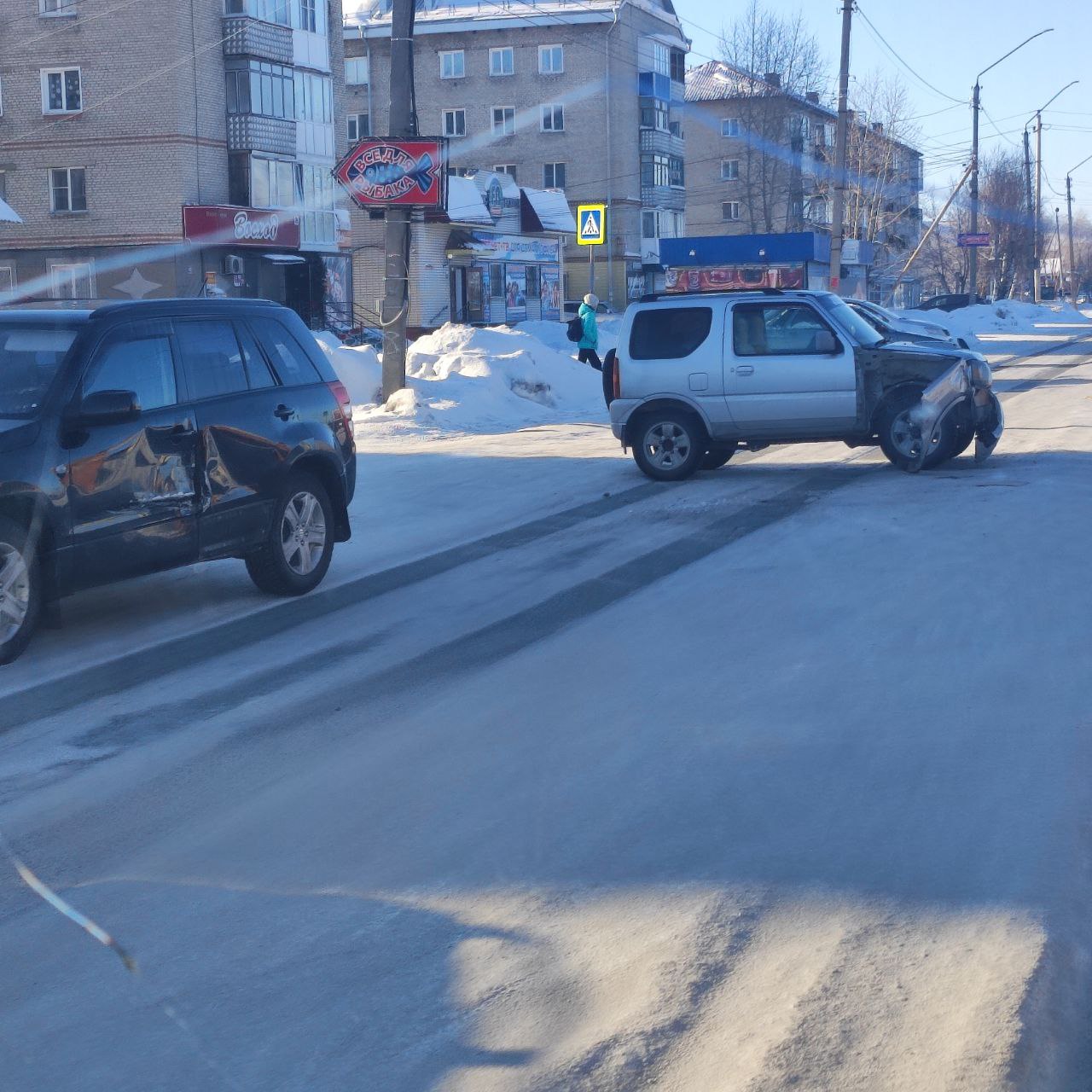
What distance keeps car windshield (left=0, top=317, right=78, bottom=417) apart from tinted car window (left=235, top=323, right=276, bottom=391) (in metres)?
1.29

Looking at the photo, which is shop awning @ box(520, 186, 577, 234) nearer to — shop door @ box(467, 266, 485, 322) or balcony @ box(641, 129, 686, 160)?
shop door @ box(467, 266, 485, 322)

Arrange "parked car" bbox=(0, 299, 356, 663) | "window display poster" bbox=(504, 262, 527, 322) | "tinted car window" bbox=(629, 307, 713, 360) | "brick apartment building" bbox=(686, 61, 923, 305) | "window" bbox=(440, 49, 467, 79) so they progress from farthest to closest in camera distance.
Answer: "window" bbox=(440, 49, 467, 79)
"brick apartment building" bbox=(686, 61, 923, 305)
"window display poster" bbox=(504, 262, 527, 322)
"tinted car window" bbox=(629, 307, 713, 360)
"parked car" bbox=(0, 299, 356, 663)

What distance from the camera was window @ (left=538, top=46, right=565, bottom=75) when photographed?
74.9 meters

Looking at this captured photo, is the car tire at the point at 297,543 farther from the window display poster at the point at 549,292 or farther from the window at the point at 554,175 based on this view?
the window at the point at 554,175

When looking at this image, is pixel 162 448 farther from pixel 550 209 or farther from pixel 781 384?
pixel 550 209

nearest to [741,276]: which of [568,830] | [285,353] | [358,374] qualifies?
[358,374]

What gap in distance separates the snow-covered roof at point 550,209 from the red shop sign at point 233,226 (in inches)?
580

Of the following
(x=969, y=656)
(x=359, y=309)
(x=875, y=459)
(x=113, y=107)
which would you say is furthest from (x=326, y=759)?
(x=359, y=309)

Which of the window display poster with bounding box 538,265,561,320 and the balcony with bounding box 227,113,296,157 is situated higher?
the balcony with bounding box 227,113,296,157

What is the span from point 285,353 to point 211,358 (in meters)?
0.76

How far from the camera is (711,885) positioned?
4.50 metres

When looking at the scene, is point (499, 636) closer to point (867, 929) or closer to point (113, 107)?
point (867, 929)

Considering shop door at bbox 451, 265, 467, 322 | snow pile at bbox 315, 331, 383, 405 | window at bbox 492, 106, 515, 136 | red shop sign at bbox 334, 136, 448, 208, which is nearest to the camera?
red shop sign at bbox 334, 136, 448, 208

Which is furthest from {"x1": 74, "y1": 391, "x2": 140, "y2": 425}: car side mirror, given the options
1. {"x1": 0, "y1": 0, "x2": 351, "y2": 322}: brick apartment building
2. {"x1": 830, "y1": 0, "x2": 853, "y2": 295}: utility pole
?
{"x1": 0, "y1": 0, "x2": 351, "y2": 322}: brick apartment building
